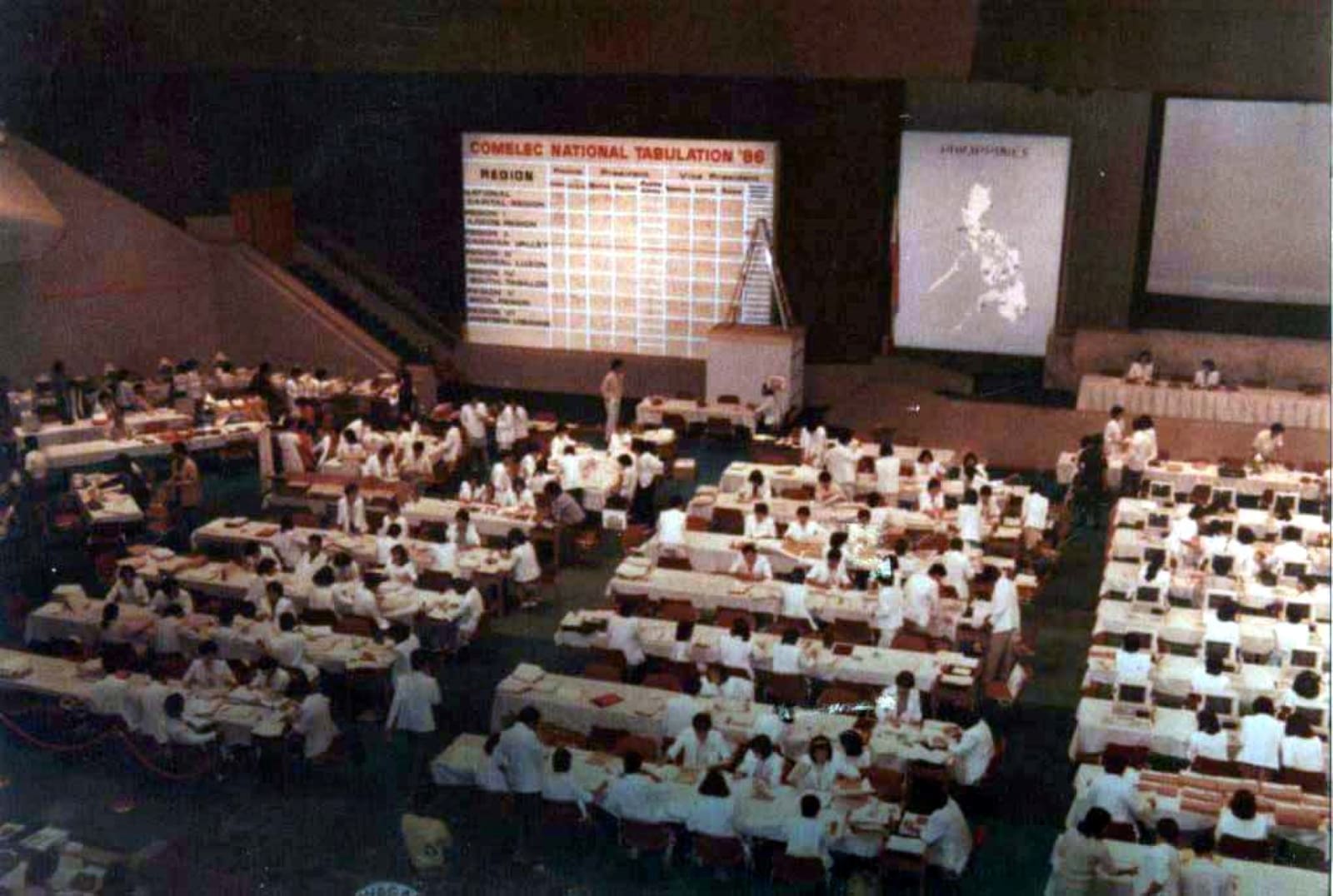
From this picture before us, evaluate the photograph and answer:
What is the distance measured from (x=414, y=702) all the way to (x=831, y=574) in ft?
14.2

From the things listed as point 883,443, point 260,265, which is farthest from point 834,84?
point 260,265

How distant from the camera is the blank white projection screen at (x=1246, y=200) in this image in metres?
22.0

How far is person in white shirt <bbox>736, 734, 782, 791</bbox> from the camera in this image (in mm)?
10008

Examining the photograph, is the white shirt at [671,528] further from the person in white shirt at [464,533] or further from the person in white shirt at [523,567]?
the person in white shirt at [464,533]

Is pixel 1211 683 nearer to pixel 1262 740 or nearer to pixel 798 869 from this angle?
pixel 1262 740

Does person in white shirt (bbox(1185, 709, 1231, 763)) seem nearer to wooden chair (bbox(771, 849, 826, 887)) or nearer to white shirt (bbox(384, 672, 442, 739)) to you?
wooden chair (bbox(771, 849, 826, 887))

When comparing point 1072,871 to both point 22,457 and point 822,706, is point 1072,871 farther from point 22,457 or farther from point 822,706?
point 22,457

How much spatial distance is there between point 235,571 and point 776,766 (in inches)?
261

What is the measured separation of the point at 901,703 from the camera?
1102 centimetres

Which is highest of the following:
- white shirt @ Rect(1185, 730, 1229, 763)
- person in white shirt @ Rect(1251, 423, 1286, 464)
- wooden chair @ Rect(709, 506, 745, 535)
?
person in white shirt @ Rect(1251, 423, 1286, 464)

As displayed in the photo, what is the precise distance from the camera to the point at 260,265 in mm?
24312

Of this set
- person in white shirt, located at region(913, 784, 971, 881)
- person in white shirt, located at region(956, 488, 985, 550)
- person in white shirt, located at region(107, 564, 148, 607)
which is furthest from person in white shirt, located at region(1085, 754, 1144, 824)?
person in white shirt, located at region(107, 564, 148, 607)

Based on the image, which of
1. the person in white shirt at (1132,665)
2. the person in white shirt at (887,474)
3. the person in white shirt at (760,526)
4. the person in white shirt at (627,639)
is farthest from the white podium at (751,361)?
the person in white shirt at (1132,665)

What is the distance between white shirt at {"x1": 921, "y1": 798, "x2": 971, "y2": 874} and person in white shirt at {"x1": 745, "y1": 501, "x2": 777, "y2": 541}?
18.2 feet
